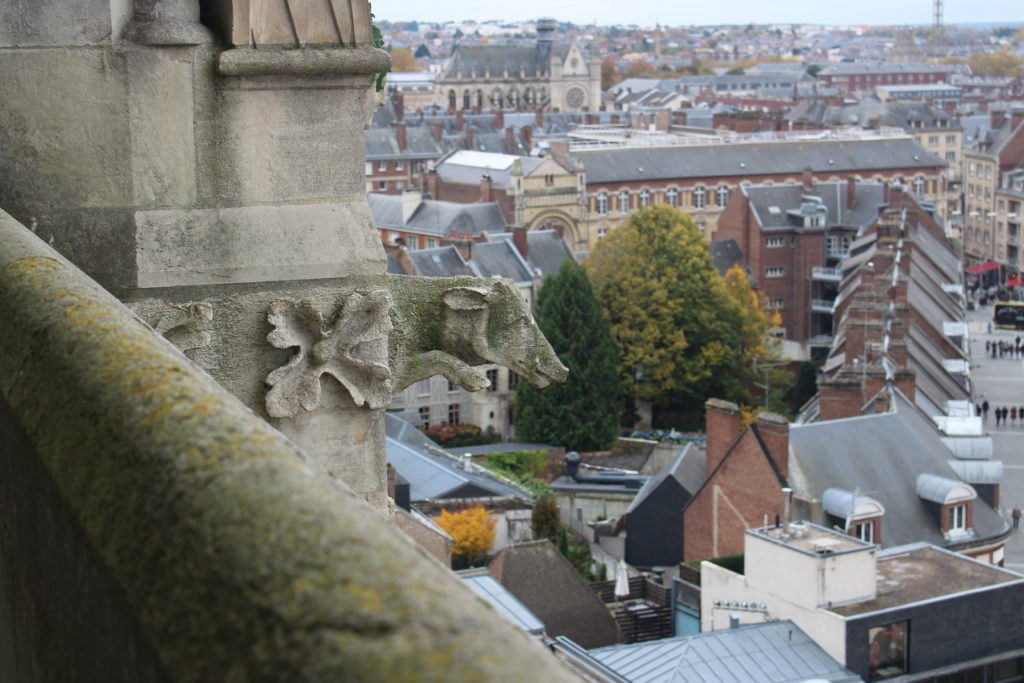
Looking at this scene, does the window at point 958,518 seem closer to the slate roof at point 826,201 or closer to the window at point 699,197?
the slate roof at point 826,201

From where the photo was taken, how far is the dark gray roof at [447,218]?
76312 mm

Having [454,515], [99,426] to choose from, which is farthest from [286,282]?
[454,515]

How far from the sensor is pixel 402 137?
362 ft

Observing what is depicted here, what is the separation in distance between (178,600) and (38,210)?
3432 mm

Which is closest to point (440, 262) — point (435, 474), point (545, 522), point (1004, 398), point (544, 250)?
point (544, 250)

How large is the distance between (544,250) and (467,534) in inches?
1248

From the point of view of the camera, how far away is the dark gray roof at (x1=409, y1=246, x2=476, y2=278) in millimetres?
63188

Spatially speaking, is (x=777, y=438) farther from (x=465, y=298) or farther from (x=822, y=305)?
(x=822, y=305)

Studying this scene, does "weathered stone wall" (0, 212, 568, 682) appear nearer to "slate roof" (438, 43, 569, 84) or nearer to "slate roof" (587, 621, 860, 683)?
"slate roof" (587, 621, 860, 683)

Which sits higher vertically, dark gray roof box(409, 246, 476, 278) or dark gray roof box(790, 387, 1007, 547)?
dark gray roof box(409, 246, 476, 278)

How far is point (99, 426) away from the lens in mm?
3209

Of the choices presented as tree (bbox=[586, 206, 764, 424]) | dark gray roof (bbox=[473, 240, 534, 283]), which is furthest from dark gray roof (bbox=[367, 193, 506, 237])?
tree (bbox=[586, 206, 764, 424])

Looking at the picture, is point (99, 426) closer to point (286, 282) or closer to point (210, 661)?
point (210, 661)

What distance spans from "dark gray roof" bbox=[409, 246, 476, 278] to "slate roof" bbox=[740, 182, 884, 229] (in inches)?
881
